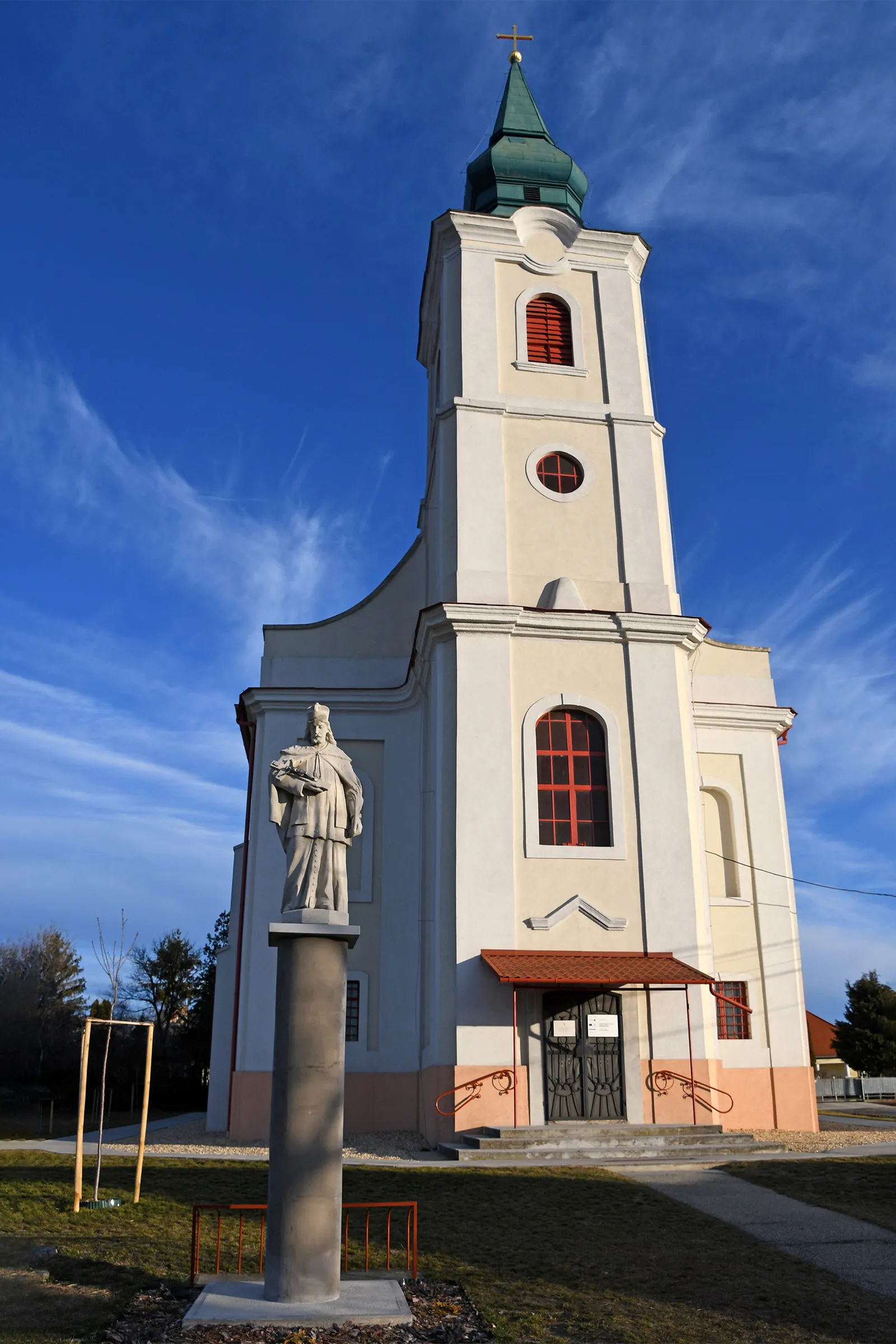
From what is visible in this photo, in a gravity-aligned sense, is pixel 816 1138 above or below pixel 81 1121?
below

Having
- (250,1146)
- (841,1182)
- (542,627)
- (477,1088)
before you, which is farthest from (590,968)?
(250,1146)

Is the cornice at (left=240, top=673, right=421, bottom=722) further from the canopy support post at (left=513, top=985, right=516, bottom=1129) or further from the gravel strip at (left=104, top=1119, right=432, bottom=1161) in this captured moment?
the gravel strip at (left=104, top=1119, right=432, bottom=1161)

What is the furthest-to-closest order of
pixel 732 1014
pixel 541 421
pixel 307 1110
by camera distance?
1. pixel 541 421
2. pixel 732 1014
3. pixel 307 1110

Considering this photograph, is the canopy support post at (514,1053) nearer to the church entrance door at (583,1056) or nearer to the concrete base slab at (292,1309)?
the church entrance door at (583,1056)

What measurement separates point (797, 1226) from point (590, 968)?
288 inches

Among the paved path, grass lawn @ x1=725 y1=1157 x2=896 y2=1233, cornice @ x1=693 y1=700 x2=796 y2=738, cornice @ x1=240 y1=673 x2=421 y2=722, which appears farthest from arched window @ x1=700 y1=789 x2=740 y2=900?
the paved path

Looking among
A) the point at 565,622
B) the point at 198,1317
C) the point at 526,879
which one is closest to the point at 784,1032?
the point at 526,879

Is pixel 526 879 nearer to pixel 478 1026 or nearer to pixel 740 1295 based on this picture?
pixel 478 1026

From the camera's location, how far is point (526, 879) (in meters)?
18.9

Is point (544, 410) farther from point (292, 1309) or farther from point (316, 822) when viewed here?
point (292, 1309)

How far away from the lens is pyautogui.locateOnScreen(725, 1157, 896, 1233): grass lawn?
11438 millimetres

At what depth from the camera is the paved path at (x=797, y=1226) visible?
8.81m

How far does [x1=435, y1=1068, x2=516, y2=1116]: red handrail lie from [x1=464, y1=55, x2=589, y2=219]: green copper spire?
1872 centimetres

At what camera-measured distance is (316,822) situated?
27.7 feet
